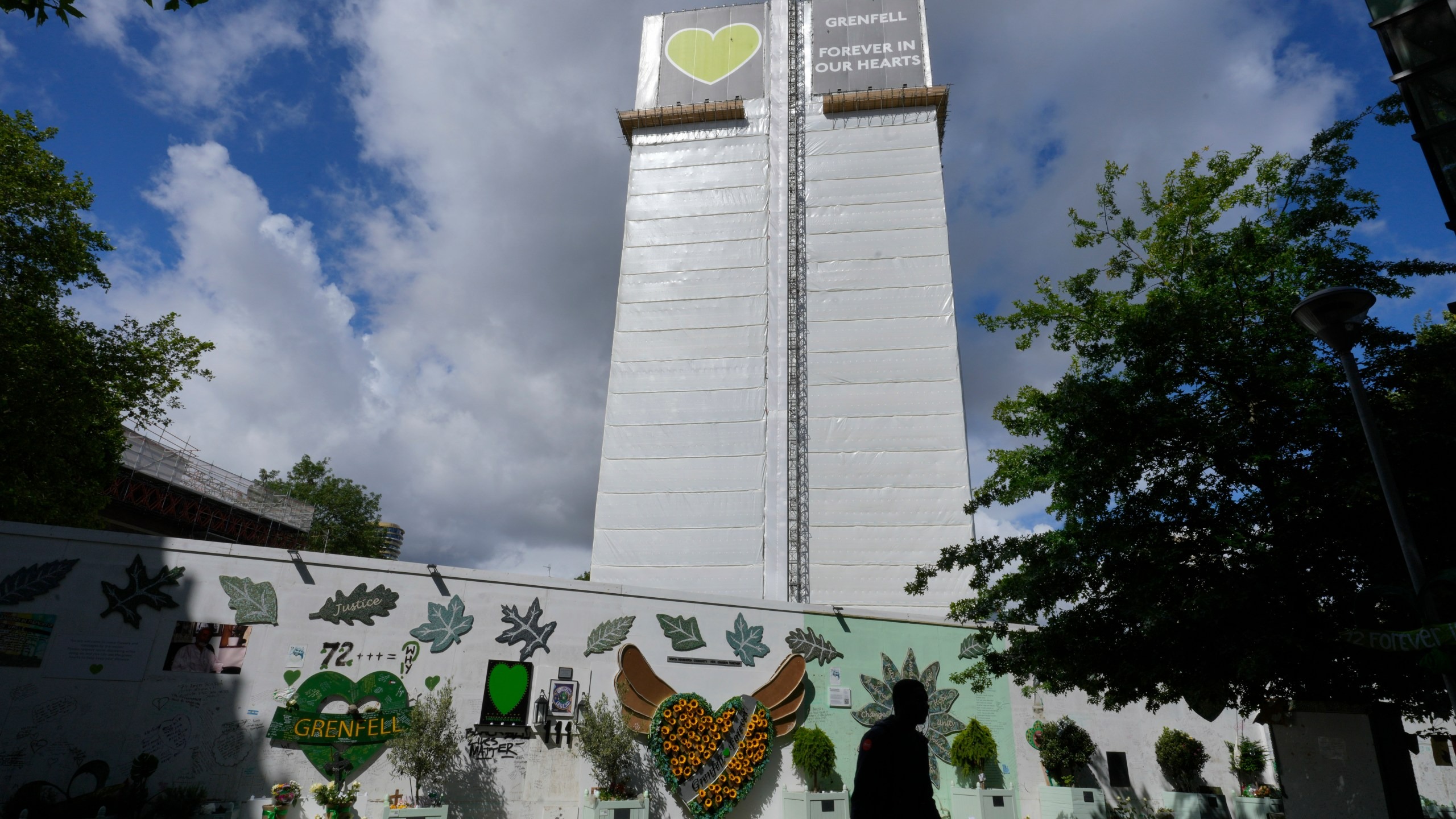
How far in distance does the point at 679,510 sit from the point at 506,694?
51.7 feet

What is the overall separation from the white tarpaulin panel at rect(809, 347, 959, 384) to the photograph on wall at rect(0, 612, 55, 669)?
22737 millimetres

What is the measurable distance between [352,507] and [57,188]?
1177 inches

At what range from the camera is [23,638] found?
9.79 m

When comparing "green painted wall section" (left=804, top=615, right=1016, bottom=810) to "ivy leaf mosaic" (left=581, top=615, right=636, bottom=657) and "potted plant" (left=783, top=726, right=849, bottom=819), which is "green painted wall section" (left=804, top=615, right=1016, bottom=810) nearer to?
"potted plant" (left=783, top=726, right=849, bottom=819)

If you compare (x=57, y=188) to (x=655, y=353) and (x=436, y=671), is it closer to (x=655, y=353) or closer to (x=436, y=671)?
(x=436, y=671)

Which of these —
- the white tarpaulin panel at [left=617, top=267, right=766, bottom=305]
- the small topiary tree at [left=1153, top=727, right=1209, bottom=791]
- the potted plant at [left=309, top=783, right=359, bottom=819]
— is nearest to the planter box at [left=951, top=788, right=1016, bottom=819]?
the small topiary tree at [left=1153, top=727, right=1209, bottom=791]

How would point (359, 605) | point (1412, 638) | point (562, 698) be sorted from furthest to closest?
1. point (562, 698)
2. point (359, 605)
3. point (1412, 638)

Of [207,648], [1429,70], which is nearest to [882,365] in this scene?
[1429,70]

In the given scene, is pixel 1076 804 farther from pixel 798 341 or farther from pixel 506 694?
pixel 798 341

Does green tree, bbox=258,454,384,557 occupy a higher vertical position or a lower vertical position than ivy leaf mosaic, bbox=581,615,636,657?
higher

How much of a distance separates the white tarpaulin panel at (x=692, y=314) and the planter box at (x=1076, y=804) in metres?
19.5

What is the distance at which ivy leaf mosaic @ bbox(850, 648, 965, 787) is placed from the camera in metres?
13.9

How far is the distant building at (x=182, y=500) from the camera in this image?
2956 centimetres

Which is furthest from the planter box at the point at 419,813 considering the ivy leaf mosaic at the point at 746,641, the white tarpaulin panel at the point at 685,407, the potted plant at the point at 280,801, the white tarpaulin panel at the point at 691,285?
the white tarpaulin panel at the point at 691,285
